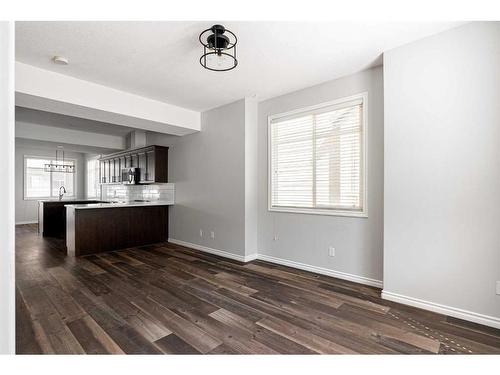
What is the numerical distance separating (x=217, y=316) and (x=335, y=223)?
1.95m

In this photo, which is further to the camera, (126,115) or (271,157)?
(271,157)

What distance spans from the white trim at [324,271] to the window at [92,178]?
772 cm

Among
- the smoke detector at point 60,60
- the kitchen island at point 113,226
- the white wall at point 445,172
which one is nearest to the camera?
the white wall at point 445,172

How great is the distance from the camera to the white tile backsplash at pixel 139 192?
228 inches

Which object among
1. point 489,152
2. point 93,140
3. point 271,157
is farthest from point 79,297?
point 93,140

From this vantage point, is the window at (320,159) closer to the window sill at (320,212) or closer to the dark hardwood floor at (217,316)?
the window sill at (320,212)

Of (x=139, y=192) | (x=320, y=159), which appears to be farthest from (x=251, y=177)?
(x=139, y=192)

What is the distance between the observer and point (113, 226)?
485 centimetres

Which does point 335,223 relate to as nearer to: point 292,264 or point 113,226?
point 292,264

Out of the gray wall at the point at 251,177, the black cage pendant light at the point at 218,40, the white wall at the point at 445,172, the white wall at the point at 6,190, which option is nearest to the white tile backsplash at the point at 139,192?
the gray wall at the point at 251,177

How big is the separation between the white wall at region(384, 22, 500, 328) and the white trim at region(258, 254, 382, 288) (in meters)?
0.39

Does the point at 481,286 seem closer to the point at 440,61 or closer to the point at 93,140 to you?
the point at 440,61

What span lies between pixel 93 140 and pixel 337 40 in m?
6.55

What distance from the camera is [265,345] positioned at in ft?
6.35
